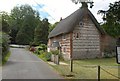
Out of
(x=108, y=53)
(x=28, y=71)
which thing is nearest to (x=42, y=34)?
(x=108, y=53)

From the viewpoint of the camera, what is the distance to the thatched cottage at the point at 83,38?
3758cm

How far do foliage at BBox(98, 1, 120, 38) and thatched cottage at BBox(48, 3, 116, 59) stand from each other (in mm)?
22130

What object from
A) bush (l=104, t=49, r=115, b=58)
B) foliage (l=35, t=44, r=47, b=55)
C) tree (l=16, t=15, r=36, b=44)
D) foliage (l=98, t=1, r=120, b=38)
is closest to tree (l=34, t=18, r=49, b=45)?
tree (l=16, t=15, r=36, b=44)

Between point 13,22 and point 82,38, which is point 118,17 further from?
point 13,22

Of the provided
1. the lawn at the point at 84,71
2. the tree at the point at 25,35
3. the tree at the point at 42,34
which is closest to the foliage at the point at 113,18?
the lawn at the point at 84,71

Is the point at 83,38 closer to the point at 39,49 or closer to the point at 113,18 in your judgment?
the point at 39,49

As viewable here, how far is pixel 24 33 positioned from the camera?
91.6 meters

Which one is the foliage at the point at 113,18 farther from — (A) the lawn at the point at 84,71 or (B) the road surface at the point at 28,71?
(B) the road surface at the point at 28,71

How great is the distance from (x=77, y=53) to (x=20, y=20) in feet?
254

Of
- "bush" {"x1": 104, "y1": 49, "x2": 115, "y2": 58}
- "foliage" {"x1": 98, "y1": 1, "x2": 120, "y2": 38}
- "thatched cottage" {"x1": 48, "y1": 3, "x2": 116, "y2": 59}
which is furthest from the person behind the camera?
"bush" {"x1": 104, "y1": 49, "x2": 115, "y2": 58}

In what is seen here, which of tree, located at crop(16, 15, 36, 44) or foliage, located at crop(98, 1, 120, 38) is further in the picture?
tree, located at crop(16, 15, 36, 44)

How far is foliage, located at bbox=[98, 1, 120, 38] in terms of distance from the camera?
13.8 meters

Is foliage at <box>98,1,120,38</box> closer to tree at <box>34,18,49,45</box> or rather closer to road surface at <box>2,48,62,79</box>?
road surface at <box>2,48,62,79</box>

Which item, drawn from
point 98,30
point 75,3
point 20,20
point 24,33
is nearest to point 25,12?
point 20,20
